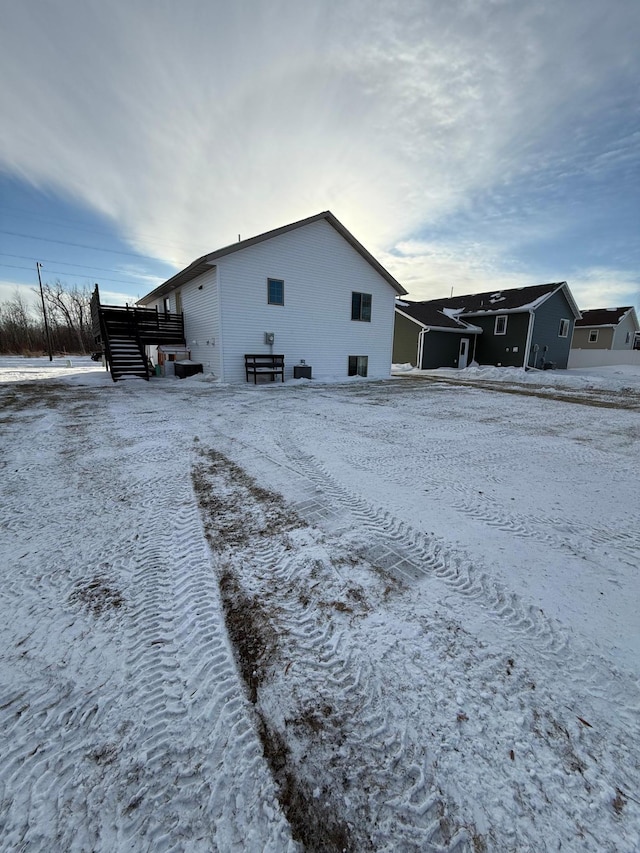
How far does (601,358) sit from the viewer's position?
25.6m

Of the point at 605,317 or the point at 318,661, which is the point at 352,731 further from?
the point at 605,317

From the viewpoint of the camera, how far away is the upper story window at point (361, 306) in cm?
1634

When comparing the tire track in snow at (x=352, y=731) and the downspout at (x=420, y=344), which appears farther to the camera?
the downspout at (x=420, y=344)

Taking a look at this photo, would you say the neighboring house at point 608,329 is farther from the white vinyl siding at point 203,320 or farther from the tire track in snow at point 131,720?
the tire track in snow at point 131,720

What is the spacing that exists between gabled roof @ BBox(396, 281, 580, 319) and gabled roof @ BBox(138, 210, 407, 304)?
8.66 m

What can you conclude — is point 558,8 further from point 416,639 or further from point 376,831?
point 376,831

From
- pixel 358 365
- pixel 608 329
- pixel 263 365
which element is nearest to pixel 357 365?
pixel 358 365

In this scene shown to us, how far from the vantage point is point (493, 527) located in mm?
3078

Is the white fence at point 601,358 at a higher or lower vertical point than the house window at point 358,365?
higher

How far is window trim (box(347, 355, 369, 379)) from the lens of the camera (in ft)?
55.4

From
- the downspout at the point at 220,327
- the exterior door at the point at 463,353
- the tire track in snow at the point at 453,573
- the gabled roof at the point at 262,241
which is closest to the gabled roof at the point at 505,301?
the exterior door at the point at 463,353

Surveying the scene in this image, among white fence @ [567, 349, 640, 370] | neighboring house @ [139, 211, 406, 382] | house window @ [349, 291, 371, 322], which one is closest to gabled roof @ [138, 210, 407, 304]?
neighboring house @ [139, 211, 406, 382]

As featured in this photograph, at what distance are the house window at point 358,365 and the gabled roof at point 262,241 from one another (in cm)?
393

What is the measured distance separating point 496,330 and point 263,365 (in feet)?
55.6
